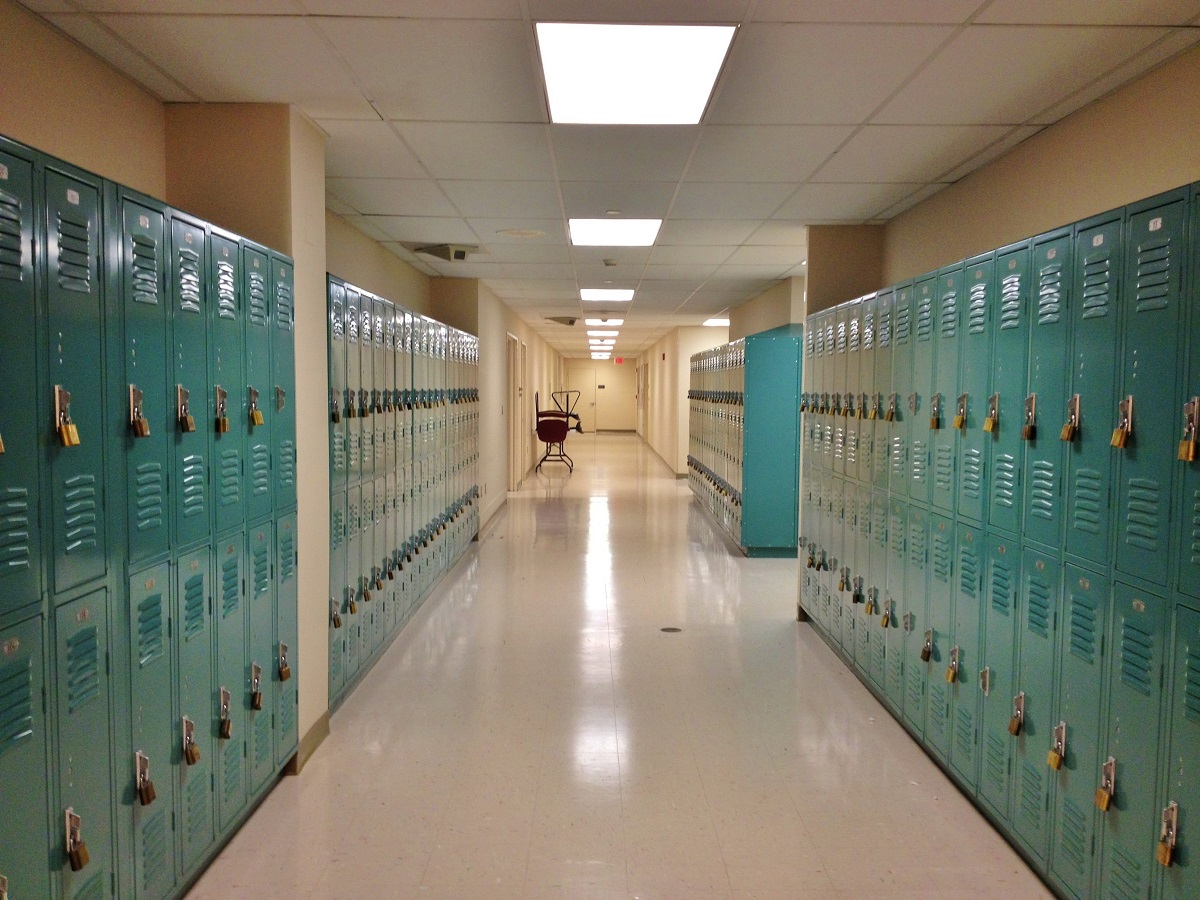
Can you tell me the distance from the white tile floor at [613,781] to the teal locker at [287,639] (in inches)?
7.6

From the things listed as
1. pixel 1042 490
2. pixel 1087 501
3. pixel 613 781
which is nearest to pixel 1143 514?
pixel 1087 501

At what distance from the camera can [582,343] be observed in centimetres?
1759

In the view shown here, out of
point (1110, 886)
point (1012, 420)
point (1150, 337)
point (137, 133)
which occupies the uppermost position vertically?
point (137, 133)

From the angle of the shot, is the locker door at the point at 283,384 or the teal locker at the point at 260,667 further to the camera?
the locker door at the point at 283,384

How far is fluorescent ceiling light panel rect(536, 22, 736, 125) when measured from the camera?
246 centimetres

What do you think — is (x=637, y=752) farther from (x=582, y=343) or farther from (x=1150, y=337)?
(x=582, y=343)

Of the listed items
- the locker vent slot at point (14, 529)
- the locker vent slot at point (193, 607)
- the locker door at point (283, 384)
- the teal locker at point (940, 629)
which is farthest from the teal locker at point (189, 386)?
the teal locker at point (940, 629)

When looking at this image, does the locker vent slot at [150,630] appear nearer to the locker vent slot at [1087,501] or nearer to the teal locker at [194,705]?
the teal locker at [194,705]

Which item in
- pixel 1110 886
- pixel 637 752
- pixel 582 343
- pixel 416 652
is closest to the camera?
pixel 1110 886

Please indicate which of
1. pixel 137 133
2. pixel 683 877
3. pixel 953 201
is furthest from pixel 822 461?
pixel 137 133

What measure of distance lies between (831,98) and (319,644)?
3015mm

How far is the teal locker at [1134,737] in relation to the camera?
193 centimetres

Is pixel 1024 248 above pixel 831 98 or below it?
below

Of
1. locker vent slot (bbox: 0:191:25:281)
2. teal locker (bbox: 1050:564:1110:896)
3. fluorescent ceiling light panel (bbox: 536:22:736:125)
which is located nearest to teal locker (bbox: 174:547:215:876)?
locker vent slot (bbox: 0:191:25:281)
